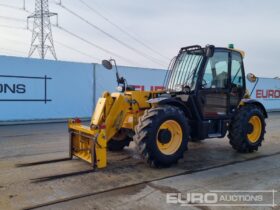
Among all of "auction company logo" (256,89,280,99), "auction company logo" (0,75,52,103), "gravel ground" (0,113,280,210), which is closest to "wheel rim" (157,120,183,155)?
"gravel ground" (0,113,280,210)

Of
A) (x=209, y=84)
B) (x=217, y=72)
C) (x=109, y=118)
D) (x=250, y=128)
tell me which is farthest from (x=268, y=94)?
(x=109, y=118)

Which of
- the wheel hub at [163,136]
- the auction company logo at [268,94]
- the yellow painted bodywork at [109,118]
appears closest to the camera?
the wheel hub at [163,136]

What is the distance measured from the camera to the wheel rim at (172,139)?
596 cm

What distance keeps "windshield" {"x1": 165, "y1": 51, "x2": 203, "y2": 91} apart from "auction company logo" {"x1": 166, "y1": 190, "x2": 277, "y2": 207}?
261 centimetres

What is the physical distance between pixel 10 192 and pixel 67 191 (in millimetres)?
797

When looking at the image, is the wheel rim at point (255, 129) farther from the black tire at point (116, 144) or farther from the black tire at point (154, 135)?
the black tire at point (116, 144)

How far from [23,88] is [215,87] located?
8.42 m

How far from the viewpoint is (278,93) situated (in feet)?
72.3

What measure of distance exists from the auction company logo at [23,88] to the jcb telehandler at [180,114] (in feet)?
22.6

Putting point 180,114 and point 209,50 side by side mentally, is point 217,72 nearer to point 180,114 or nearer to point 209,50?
point 209,50

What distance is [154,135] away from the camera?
567 cm

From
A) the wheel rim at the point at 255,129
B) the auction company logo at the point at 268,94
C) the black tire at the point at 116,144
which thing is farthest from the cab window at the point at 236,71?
the auction company logo at the point at 268,94

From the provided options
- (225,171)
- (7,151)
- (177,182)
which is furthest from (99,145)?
(7,151)

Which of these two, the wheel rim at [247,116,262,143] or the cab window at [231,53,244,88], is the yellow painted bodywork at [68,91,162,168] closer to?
the cab window at [231,53,244,88]
